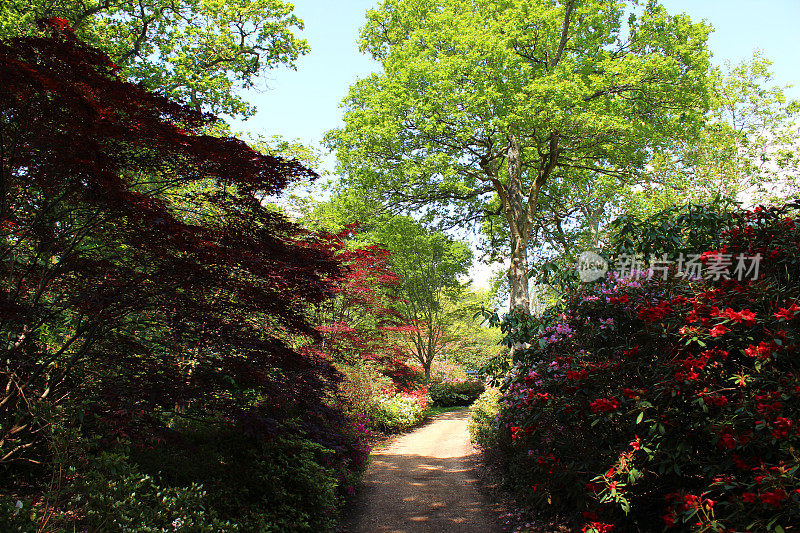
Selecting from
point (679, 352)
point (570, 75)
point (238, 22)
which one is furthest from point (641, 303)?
point (238, 22)

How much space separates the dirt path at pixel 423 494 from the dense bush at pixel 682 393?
1802mm

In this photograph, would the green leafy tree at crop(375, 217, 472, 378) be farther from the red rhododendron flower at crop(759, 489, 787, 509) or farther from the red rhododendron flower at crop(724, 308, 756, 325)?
the red rhododendron flower at crop(759, 489, 787, 509)

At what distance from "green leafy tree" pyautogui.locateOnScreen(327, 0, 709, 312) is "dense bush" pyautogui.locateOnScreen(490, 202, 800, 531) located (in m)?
6.40

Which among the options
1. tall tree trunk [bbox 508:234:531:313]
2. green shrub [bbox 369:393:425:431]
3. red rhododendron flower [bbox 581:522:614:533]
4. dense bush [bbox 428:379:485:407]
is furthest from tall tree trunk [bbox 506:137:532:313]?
dense bush [bbox 428:379:485:407]

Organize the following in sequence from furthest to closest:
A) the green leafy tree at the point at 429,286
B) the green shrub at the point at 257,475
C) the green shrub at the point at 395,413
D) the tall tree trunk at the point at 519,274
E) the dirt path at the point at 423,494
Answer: the green leafy tree at the point at 429,286 < the green shrub at the point at 395,413 < the tall tree trunk at the point at 519,274 < the dirt path at the point at 423,494 < the green shrub at the point at 257,475

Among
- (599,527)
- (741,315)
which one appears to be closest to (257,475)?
(599,527)

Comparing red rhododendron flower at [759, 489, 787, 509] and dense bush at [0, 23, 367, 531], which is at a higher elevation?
dense bush at [0, 23, 367, 531]

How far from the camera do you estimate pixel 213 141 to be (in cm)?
367

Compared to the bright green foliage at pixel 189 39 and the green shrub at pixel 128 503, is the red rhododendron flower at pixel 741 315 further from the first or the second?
the bright green foliage at pixel 189 39

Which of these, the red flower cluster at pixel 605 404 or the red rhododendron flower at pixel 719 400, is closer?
the red rhododendron flower at pixel 719 400

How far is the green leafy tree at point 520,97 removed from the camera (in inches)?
372

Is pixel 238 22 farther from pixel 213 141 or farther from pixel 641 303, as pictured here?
pixel 641 303

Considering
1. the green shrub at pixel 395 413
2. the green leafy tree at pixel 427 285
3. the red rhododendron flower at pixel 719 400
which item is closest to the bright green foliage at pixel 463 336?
the green leafy tree at pixel 427 285

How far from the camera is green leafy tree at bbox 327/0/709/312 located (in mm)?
9461
